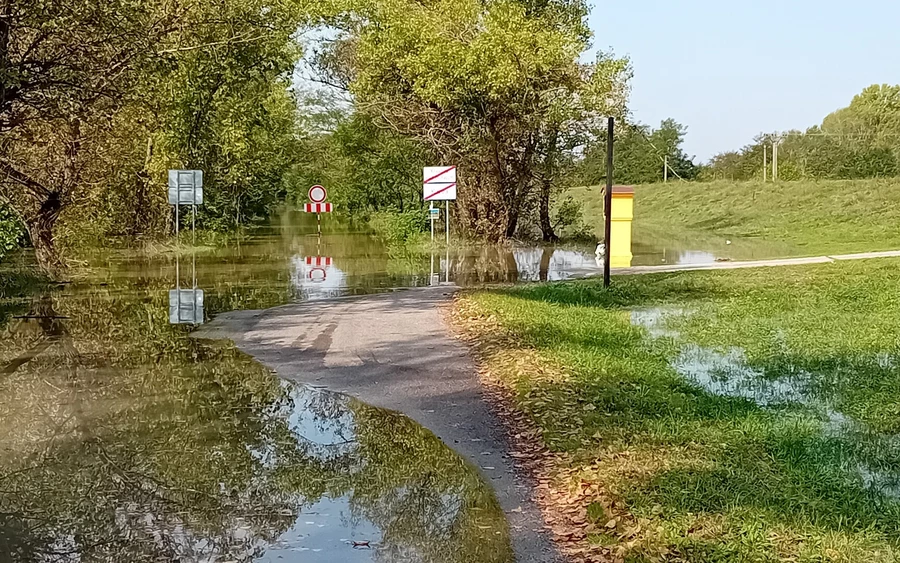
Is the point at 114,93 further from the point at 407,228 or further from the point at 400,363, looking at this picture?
the point at 407,228

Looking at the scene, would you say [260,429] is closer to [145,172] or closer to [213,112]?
[145,172]

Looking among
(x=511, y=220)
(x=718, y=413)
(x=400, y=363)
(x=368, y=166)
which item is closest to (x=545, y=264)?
(x=511, y=220)

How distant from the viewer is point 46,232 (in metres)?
19.7

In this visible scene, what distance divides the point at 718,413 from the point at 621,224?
44.5ft

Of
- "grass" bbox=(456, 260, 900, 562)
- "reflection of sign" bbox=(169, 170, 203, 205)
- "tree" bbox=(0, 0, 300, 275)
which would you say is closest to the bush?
"tree" bbox=(0, 0, 300, 275)

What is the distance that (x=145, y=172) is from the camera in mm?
30422

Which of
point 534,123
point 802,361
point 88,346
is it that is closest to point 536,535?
point 802,361

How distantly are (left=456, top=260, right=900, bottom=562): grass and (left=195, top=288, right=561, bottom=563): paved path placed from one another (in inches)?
15.5

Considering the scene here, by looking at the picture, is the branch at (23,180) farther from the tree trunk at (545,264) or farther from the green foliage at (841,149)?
the green foliage at (841,149)

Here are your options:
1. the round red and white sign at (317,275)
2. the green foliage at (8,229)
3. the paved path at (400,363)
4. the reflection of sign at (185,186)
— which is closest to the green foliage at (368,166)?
the reflection of sign at (185,186)

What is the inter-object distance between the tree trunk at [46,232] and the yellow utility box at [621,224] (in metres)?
12.4

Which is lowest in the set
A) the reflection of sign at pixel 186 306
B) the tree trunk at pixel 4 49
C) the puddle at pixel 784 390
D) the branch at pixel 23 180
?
the puddle at pixel 784 390

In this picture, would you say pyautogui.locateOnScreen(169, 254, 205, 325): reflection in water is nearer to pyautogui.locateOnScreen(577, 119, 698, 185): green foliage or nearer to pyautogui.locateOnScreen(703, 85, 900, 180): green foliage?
pyautogui.locateOnScreen(703, 85, 900, 180): green foliage

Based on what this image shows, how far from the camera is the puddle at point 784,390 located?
20.5 ft
